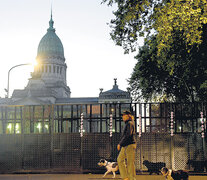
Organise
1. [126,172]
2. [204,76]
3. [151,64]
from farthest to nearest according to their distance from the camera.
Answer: [151,64] → [204,76] → [126,172]

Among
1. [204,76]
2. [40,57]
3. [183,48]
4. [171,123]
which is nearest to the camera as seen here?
[171,123]

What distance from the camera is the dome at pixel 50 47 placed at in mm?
122250

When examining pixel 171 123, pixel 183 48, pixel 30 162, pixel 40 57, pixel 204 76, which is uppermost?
pixel 40 57

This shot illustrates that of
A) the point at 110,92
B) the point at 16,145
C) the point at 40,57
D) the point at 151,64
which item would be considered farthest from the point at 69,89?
A: the point at 16,145

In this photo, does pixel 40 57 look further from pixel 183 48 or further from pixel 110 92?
pixel 183 48

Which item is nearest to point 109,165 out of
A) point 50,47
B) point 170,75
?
point 170,75

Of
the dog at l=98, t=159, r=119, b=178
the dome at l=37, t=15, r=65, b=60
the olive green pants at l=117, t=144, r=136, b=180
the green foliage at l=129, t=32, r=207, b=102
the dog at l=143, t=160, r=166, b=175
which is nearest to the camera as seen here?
the olive green pants at l=117, t=144, r=136, b=180

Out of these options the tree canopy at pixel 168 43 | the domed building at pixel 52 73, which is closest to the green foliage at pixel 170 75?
the tree canopy at pixel 168 43

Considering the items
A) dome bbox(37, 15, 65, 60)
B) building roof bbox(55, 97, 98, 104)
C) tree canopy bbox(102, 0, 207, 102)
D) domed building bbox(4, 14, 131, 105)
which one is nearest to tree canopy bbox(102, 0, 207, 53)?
tree canopy bbox(102, 0, 207, 102)

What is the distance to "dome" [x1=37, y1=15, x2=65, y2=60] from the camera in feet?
401

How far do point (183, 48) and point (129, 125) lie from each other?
8933mm

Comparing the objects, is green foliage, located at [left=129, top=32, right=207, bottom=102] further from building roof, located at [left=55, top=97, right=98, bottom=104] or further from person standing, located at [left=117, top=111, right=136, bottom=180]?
building roof, located at [left=55, top=97, right=98, bottom=104]

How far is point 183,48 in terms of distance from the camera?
54.8ft

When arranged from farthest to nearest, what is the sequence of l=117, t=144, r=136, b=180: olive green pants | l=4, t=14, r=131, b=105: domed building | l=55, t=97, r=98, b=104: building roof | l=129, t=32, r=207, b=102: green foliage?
l=4, t=14, r=131, b=105: domed building, l=55, t=97, r=98, b=104: building roof, l=129, t=32, r=207, b=102: green foliage, l=117, t=144, r=136, b=180: olive green pants
